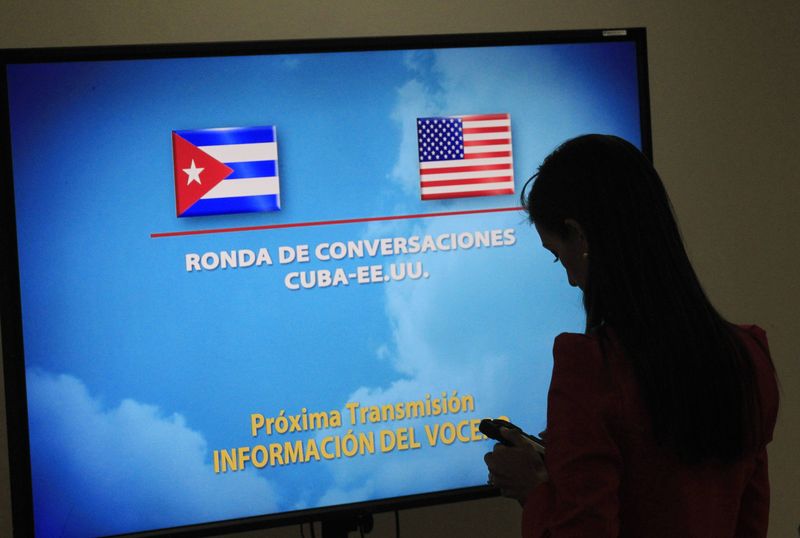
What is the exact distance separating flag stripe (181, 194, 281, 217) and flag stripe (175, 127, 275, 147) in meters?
0.14

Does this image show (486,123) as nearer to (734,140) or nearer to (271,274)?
(271,274)

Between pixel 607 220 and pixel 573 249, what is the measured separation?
81mm

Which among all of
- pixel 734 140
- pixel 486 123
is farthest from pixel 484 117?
pixel 734 140

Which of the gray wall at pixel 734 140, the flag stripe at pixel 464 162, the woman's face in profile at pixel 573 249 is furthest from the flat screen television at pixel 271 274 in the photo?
the woman's face in profile at pixel 573 249

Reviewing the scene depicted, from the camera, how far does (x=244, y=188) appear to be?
1988 mm

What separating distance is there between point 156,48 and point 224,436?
3.05 feet

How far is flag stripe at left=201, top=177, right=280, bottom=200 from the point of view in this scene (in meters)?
1.98

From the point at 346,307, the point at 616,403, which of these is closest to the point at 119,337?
the point at 346,307

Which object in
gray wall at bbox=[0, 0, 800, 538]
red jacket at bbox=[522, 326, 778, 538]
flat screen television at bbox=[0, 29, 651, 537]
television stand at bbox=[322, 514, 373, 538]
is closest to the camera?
red jacket at bbox=[522, 326, 778, 538]

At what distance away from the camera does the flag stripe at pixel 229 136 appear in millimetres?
1966

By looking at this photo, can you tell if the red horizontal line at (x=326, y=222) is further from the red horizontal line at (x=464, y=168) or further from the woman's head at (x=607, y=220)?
the woman's head at (x=607, y=220)

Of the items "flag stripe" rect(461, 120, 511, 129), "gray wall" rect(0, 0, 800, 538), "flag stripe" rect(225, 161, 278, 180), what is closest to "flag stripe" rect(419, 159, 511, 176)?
"flag stripe" rect(461, 120, 511, 129)

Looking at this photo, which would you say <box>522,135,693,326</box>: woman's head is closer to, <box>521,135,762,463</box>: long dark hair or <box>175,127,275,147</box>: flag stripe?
<box>521,135,762,463</box>: long dark hair

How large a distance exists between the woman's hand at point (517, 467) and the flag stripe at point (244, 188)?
862mm
